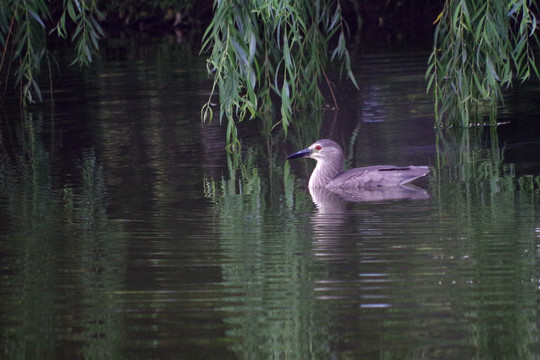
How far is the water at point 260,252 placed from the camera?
15.4ft

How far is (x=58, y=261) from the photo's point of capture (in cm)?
622

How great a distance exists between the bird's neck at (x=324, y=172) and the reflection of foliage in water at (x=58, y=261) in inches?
70.1

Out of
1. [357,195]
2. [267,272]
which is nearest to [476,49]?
[357,195]

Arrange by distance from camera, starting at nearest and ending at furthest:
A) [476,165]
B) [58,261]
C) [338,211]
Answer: [58,261] < [338,211] < [476,165]

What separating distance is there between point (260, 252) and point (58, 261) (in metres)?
1.19

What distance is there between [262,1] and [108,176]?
222 cm

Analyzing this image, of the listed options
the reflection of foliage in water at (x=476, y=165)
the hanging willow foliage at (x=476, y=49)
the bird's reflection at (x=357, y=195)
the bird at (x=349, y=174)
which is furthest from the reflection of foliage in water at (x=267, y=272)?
the hanging willow foliage at (x=476, y=49)

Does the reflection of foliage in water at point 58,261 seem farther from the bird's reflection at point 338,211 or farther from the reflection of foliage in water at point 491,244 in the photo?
the reflection of foliage in water at point 491,244

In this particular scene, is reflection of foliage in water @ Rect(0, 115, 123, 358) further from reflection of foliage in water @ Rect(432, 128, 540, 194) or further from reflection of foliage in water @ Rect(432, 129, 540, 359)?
reflection of foliage in water @ Rect(432, 128, 540, 194)

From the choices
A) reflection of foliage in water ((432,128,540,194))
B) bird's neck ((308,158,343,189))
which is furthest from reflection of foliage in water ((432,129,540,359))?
bird's neck ((308,158,343,189))

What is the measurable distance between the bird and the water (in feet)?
0.54

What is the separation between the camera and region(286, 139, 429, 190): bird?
28.2 feet

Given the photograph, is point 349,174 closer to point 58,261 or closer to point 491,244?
point 491,244

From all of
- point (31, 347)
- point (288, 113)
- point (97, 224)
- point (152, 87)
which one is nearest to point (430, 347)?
point (31, 347)
